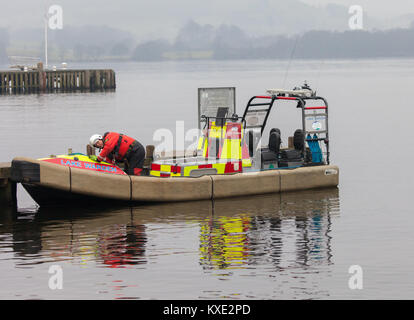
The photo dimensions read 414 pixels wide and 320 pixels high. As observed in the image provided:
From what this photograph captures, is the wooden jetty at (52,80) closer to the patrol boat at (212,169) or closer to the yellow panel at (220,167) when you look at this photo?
the patrol boat at (212,169)

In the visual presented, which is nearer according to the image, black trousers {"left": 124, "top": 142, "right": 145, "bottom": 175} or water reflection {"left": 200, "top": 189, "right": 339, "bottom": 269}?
water reflection {"left": 200, "top": 189, "right": 339, "bottom": 269}

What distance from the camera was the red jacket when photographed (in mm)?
21531

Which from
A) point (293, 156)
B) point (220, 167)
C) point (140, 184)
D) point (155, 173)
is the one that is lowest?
point (140, 184)

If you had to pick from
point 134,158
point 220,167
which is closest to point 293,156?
point 220,167

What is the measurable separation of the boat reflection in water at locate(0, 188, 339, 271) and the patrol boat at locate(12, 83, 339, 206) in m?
0.37

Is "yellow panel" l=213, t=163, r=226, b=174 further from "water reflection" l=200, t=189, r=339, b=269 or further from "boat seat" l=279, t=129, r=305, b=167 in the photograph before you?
"boat seat" l=279, t=129, r=305, b=167

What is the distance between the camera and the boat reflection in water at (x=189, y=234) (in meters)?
17.0

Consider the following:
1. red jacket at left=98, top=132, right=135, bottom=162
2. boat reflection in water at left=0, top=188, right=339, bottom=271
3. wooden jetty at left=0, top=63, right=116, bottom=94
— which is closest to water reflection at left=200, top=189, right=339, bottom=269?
boat reflection in water at left=0, top=188, right=339, bottom=271

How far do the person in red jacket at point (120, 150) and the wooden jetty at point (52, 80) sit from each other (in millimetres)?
66406

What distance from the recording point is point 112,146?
21578mm

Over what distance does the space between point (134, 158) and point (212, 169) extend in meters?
2.19

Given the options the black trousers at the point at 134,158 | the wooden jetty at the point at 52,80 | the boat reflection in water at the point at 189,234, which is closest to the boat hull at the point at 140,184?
the boat reflection in water at the point at 189,234

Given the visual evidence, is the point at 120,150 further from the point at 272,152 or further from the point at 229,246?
the point at 229,246
